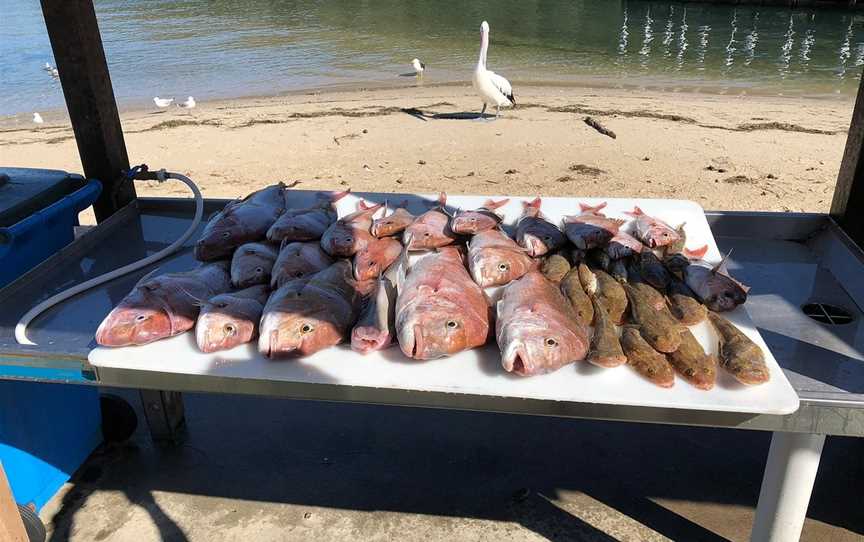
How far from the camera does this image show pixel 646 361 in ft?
7.13

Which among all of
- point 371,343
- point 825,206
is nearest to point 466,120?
point 825,206

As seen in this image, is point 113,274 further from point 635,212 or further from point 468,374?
point 635,212

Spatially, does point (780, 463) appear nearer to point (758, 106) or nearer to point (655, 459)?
point (655, 459)

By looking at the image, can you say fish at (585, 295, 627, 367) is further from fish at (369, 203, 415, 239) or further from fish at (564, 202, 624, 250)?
fish at (369, 203, 415, 239)

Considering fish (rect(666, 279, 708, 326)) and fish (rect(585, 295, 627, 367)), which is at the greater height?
fish (rect(585, 295, 627, 367))

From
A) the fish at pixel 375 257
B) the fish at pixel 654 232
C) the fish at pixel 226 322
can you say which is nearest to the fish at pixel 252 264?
the fish at pixel 226 322

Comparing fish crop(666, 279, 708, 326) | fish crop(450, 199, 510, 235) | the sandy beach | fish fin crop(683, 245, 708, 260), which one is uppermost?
fish crop(450, 199, 510, 235)

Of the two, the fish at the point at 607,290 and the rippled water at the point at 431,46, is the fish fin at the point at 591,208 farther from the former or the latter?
the rippled water at the point at 431,46

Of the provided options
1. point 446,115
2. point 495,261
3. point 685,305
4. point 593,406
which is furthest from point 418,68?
point 593,406

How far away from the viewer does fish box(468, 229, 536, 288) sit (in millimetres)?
2662

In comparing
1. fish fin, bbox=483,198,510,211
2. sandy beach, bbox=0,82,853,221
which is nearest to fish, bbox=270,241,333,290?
fish fin, bbox=483,198,510,211

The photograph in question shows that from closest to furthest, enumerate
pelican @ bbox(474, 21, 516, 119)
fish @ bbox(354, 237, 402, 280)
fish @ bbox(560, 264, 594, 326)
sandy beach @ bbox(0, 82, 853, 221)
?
fish @ bbox(560, 264, 594, 326) → fish @ bbox(354, 237, 402, 280) → sandy beach @ bbox(0, 82, 853, 221) → pelican @ bbox(474, 21, 516, 119)

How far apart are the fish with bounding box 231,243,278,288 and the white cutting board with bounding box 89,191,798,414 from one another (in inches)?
16.0

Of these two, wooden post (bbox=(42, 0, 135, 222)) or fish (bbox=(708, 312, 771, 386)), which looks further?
wooden post (bbox=(42, 0, 135, 222))
